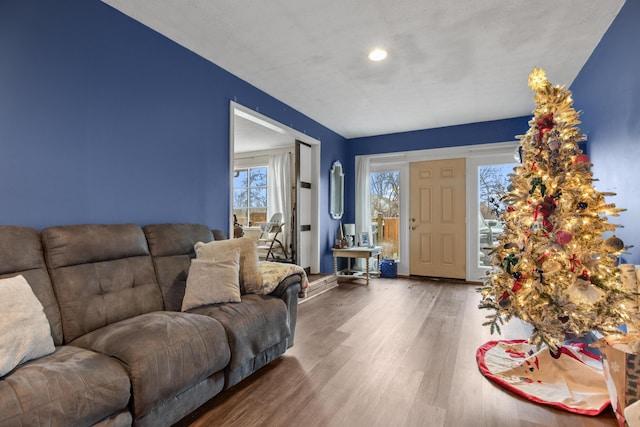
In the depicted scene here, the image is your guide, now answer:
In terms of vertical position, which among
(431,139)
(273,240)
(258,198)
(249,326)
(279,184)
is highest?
(431,139)

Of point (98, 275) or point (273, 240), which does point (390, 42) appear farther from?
point (273, 240)

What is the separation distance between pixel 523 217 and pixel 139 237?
2802mm

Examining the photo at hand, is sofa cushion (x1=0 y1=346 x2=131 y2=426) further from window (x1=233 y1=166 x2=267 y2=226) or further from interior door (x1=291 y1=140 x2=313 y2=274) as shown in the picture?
window (x1=233 y1=166 x2=267 y2=226)

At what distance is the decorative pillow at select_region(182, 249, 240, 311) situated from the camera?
224 cm

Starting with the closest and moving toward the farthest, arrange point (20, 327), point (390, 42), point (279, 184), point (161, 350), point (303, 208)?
point (20, 327)
point (161, 350)
point (390, 42)
point (303, 208)
point (279, 184)

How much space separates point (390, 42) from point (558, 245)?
209 cm

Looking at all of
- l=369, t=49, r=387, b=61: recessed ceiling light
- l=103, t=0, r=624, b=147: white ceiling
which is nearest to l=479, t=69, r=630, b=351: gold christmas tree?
l=103, t=0, r=624, b=147: white ceiling

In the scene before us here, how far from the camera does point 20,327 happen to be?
1.40 metres

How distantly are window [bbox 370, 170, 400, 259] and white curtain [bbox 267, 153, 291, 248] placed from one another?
70.2 inches

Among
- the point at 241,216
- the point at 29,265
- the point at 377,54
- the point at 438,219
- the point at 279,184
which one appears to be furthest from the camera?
the point at 241,216

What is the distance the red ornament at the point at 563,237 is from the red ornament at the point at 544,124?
678mm

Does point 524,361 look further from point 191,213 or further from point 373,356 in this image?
point 191,213

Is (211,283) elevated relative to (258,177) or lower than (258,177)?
lower

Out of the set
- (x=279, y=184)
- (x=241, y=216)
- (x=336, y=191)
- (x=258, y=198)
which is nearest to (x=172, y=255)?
(x=336, y=191)
